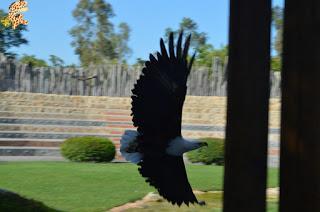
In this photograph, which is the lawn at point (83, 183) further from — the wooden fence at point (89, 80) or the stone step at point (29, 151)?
the wooden fence at point (89, 80)

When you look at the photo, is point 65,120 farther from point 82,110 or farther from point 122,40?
point 122,40

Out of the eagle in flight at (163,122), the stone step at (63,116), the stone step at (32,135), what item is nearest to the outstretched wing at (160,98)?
the eagle in flight at (163,122)

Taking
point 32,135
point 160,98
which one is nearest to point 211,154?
point 32,135

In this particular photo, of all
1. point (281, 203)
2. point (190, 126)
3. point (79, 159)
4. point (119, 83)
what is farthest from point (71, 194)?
point (119, 83)

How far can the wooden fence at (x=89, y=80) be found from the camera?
20641mm

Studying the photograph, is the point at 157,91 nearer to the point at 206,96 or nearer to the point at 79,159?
the point at 79,159

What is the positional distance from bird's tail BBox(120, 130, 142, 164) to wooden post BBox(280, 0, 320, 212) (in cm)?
108

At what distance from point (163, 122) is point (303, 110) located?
993 mm

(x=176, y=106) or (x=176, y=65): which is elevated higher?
(x=176, y=65)

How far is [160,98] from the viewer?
2195 millimetres

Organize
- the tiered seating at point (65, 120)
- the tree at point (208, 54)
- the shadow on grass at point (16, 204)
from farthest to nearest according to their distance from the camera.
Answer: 1. the tree at point (208, 54)
2. the tiered seating at point (65, 120)
3. the shadow on grass at point (16, 204)

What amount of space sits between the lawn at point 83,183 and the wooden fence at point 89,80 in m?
8.38

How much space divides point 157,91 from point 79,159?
41.2 ft

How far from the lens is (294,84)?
4.06 ft
